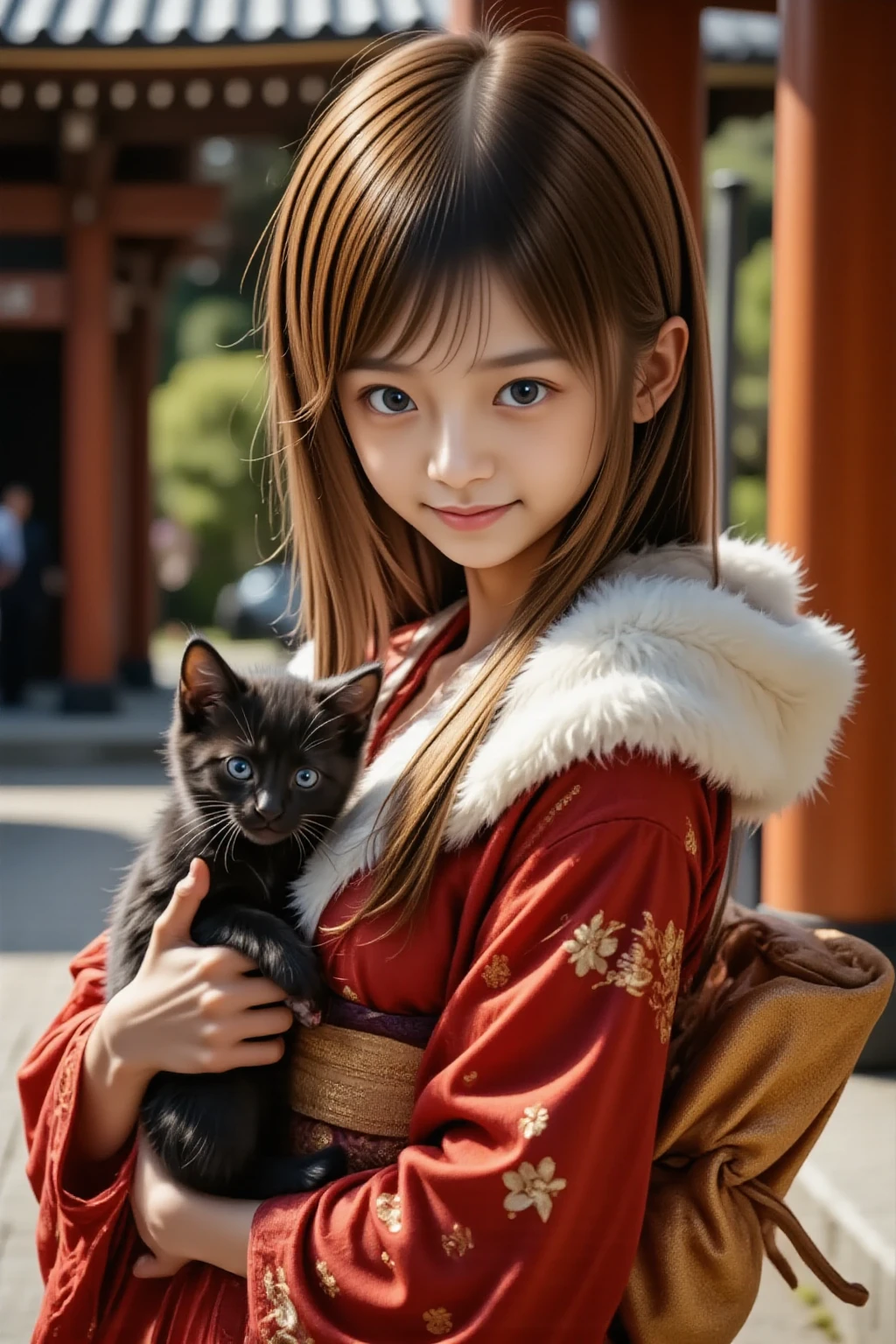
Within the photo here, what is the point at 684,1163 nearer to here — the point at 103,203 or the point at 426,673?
the point at 426,673

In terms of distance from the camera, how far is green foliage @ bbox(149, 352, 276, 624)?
93.0ft

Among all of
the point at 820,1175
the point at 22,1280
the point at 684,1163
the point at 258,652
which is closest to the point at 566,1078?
the point at 684,1163

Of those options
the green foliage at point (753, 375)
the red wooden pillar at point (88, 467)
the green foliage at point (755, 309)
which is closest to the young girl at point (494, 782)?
the red wooden pillar at point (88, 467)

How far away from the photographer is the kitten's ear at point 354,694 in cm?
185

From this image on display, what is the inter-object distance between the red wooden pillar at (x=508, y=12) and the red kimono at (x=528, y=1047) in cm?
251

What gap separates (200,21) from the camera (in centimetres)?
1035

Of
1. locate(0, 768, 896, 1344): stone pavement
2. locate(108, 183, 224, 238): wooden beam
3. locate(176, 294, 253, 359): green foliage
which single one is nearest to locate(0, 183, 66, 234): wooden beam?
locate(108, 183, 224, 238): wooden beam

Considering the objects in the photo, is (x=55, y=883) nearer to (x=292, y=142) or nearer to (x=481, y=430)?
(x=292, y=142)

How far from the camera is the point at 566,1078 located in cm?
131

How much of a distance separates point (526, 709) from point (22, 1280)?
2430mm

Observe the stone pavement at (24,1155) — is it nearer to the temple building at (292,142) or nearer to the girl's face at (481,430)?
the temple building at (292,142)

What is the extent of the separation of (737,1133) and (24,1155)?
281 centimetres

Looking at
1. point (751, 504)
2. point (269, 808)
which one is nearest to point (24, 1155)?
point (269, 808)

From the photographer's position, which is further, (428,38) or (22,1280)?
(22,1280)
